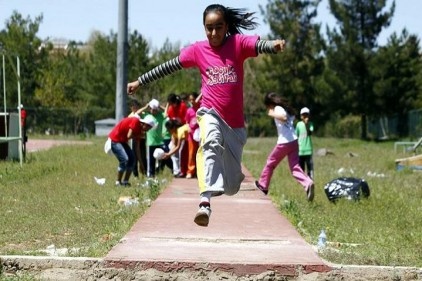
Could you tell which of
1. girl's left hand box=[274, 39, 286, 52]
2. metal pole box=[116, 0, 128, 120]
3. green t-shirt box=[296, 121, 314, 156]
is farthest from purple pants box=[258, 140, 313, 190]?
metal pole box=[116, 0, 128, 120]

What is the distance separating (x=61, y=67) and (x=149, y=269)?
187 feet

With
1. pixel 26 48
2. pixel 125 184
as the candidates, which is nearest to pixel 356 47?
pixel 26 48

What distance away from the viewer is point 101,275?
6.62m

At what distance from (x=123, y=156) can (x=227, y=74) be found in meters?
7.35

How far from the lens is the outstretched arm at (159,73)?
8312 mm

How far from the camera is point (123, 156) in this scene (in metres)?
14.9

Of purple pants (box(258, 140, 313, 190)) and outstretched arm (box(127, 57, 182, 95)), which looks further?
Result: purple pants (box(258, 140, 313, 190))

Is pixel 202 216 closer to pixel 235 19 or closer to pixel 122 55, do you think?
pixel 235 19

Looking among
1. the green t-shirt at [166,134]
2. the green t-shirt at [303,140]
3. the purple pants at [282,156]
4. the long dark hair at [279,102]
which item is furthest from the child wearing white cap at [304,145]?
the long dark hair at [279,102]

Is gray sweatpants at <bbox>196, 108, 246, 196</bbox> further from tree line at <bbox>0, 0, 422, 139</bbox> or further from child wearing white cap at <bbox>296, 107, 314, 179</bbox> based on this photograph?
tree line at <bbox>0, 0, 422, 139</bbox>

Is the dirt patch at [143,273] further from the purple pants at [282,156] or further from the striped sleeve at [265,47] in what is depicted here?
the purple pants at [282,156]

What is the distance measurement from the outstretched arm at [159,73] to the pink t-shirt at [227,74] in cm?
45

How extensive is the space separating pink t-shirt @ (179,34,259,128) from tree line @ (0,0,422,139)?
43.0m

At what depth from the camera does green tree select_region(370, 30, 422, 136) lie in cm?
5300
